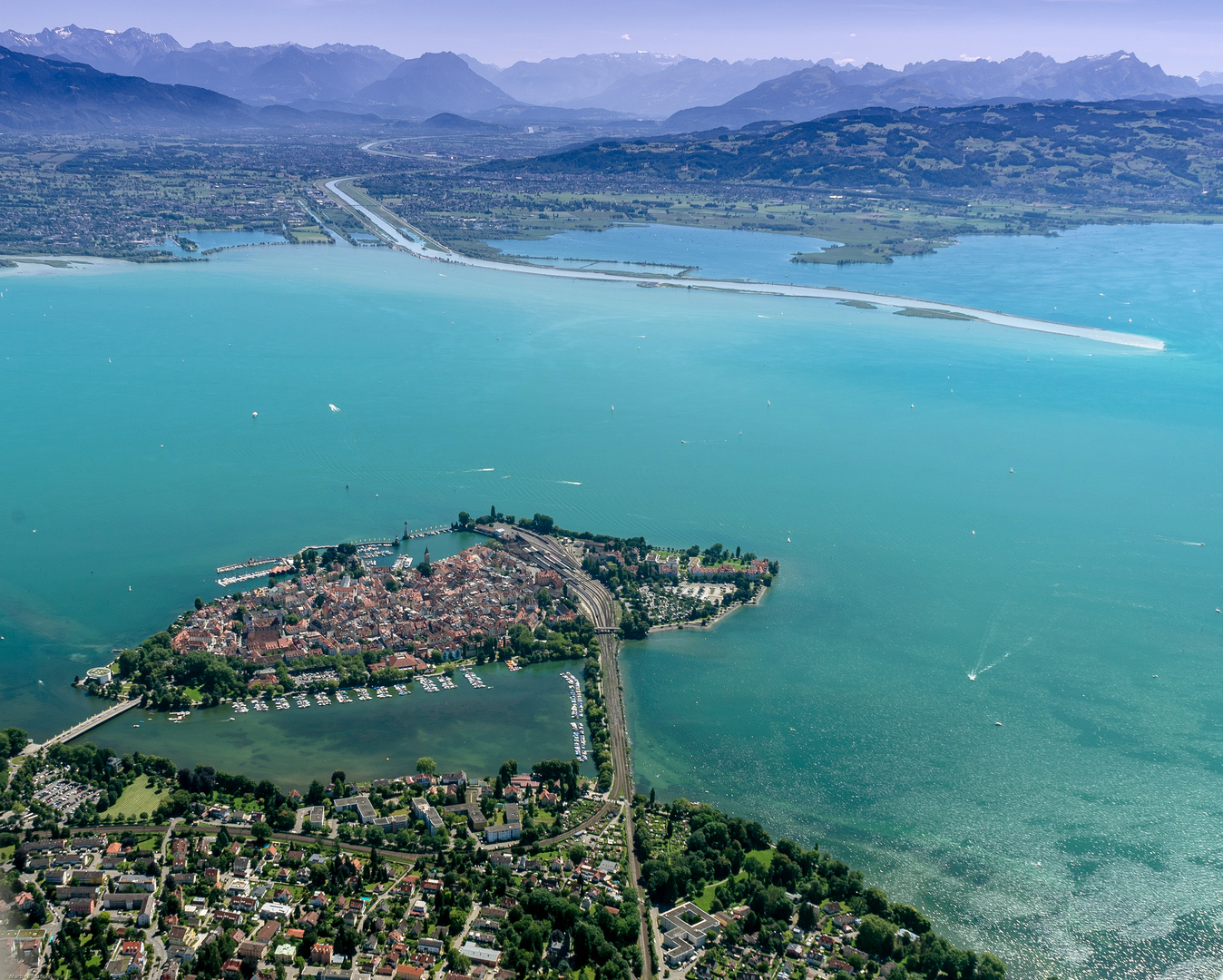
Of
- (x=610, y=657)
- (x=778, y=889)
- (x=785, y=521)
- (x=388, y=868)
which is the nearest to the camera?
(x=778, y=889)

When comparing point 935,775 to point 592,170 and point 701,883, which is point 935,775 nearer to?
point 701,883

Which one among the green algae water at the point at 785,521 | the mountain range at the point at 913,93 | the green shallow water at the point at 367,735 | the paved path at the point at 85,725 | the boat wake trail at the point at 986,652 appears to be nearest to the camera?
the green algae water at the point at 785,521

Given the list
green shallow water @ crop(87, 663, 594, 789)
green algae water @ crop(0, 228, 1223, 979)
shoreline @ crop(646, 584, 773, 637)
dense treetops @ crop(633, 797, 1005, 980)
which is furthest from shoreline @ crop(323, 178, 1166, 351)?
dense treetops @ crop(633, 797, 1005, 980)

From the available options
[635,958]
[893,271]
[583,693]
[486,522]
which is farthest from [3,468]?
[893,271]

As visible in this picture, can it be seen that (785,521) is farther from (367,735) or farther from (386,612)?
(367,735)

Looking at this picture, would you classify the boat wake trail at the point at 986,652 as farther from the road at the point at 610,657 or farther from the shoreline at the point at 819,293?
the shoreline at the point at 819,293

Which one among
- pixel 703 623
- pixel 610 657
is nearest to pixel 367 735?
pixel 610 657

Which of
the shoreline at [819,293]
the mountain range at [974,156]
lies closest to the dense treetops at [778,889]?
the shoreline at [819,293]

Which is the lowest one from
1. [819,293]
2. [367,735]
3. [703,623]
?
[367,735]
